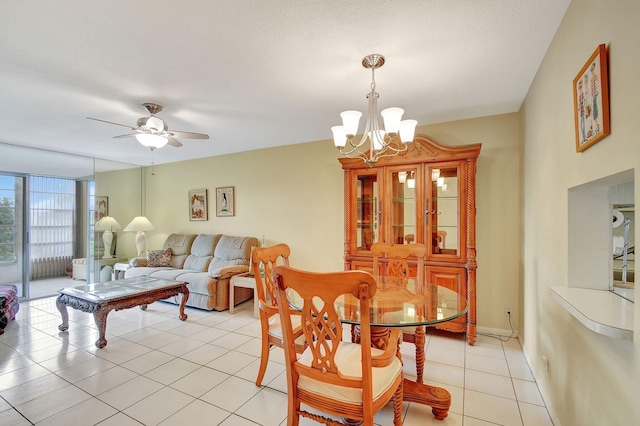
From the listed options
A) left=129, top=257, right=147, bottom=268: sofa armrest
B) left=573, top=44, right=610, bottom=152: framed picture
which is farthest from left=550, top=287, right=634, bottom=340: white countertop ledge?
left=129, top=257, right=147, bottom=268: sofa armrest

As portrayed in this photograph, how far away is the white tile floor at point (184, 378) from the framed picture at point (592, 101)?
5.75 feet

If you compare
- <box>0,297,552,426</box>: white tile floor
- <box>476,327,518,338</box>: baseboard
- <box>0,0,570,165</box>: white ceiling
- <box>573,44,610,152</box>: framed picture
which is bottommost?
<box>0,297,552,426</box>: white tile floor

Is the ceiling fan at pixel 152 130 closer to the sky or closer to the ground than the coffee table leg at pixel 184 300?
closer to the sky

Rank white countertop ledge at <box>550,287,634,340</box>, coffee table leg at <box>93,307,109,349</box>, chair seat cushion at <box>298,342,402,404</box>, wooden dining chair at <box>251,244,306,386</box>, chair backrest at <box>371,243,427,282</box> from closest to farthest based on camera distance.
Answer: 1. white countertop ledge at <box>550,287,634,340</box>
2. chair seat cushion at <box>298,342,402,404</box>
3. wooden dining chair at <box>251,244,306,386</box>
4. chair backrest at <box>371,243,427,282</box>
5. coffee table leg at <box>93,307,109,349</box>

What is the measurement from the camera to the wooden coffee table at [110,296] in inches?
113

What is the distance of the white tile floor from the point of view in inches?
73.2

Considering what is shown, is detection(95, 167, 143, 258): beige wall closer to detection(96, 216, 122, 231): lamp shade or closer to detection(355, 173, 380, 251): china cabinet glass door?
detection(96, 216, 122, 231): lamp shade

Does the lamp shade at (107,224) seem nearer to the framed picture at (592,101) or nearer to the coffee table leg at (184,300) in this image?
the coffee table leg at (184,300)

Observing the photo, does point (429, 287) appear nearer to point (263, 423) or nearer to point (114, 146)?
point (263, 423)

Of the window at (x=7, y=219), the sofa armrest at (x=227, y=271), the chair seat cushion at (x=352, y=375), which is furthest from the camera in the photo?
the window at (x=7, y=219)

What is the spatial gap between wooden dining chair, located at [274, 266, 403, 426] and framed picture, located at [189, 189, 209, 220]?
4391 mm

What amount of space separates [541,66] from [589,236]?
1.36 metres

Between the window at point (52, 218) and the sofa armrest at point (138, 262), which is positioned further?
the window at point (52, 218)

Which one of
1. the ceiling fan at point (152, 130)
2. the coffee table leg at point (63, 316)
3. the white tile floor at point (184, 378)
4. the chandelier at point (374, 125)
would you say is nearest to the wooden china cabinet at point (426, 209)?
the white tile floor at point (184, 378)
